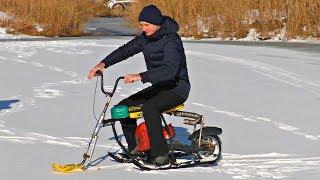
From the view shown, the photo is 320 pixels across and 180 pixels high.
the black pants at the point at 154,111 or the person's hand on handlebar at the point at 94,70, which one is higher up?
the person's hand on handlebar at the point at 94,70

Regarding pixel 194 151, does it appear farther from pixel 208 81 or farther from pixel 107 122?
pixel 208 81

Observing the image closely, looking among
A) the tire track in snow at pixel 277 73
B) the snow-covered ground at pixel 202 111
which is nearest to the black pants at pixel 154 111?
the snow-covered ground at pixel 202 111

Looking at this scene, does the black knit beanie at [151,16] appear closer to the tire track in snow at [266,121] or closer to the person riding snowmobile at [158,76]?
the person riding snowmobile at [158,76]

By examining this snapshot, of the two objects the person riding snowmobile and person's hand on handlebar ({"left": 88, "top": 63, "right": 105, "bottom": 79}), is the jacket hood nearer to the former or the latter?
the person riding snowmobile

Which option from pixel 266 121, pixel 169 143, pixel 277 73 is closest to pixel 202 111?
pixel 266 121

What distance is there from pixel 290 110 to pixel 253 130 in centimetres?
165

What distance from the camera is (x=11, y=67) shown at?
1494 centimetres

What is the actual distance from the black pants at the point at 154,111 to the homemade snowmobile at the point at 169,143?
0.07 m

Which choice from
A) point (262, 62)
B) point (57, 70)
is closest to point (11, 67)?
point (57, 70)

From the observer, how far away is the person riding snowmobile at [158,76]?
19.8 ft

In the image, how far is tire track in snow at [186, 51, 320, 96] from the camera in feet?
40.8

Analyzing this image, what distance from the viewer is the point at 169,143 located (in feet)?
20.7

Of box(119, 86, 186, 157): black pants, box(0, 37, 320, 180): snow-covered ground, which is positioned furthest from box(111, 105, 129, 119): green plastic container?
box(0, 37, 320, 180): snow-covered ground

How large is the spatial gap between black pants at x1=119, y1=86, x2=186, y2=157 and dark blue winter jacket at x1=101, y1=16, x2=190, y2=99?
8 cm
